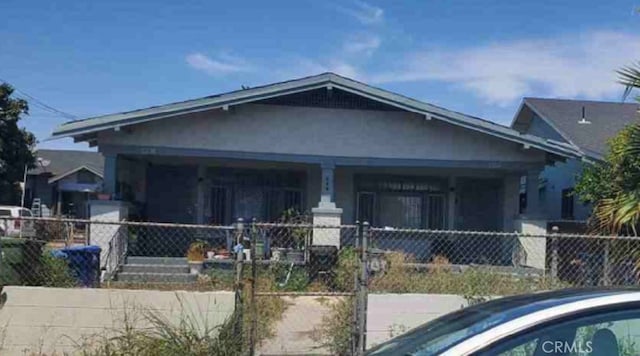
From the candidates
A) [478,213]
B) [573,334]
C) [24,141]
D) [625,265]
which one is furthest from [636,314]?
[24,141]

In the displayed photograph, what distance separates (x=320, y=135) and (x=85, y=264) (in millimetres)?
6809

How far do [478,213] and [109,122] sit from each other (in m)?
10.3

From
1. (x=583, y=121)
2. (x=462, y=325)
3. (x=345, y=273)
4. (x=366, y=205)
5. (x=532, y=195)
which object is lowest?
(x=345, y=273)

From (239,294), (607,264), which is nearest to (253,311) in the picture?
(239,294)

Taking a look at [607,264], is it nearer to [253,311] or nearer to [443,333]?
[253,311]

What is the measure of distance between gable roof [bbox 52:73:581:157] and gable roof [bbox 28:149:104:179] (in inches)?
934

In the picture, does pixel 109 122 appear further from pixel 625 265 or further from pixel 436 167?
pixel 625 265

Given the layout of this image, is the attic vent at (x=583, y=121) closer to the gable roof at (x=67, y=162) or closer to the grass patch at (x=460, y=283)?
the grass patch at (x=460, y=283)

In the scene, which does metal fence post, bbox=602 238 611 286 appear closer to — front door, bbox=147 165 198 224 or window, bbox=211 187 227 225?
window, bbox=211 187 227 225

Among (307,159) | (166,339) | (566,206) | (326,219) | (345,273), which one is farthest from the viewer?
(566,206)

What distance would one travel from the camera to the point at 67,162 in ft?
145

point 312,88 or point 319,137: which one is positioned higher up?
point 312,88

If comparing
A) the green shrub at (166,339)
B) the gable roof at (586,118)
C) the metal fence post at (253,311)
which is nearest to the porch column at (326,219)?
the gable roof at (586,118)

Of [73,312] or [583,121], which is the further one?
[583,121]
